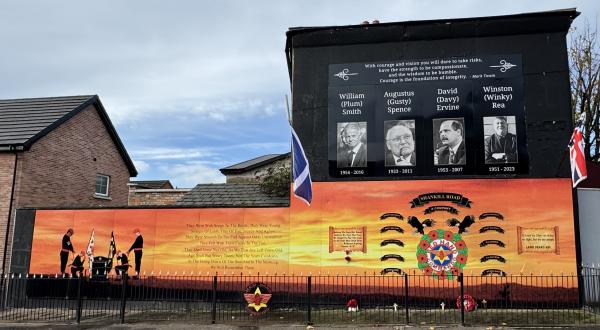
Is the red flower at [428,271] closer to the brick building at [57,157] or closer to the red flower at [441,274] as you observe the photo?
the red flower at [441,274]

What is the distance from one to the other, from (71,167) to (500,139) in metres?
16.4

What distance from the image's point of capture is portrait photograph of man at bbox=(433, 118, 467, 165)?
1420 cm

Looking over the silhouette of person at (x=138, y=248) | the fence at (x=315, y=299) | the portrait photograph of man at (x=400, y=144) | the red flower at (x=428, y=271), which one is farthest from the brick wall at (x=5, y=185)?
the red flower at (x=428, y=271)

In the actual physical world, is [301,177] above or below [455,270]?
above

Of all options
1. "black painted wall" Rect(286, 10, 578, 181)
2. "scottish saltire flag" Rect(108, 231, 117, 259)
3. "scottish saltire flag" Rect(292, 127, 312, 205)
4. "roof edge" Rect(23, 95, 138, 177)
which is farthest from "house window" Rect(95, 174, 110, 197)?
"scottish saltire flag" Rect(292, 127, 312, 205)

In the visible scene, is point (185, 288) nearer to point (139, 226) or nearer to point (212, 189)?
point (139, 226)

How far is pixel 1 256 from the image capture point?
1585 cm

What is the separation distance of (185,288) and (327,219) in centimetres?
485

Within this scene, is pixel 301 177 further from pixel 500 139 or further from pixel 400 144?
pixel 500 139

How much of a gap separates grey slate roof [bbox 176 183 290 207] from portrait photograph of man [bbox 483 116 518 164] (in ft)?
20.6

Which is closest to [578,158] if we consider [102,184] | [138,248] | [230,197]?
[230,197]

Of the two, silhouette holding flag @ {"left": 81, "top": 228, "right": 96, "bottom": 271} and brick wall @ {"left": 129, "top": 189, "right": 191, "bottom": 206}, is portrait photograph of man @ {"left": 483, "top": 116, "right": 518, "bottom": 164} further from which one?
brick wall @ {"left": 129, "top": 189, "right": 191, "bottom": 206}

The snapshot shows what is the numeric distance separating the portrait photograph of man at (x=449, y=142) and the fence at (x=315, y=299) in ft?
11.3

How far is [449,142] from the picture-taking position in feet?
46.8
